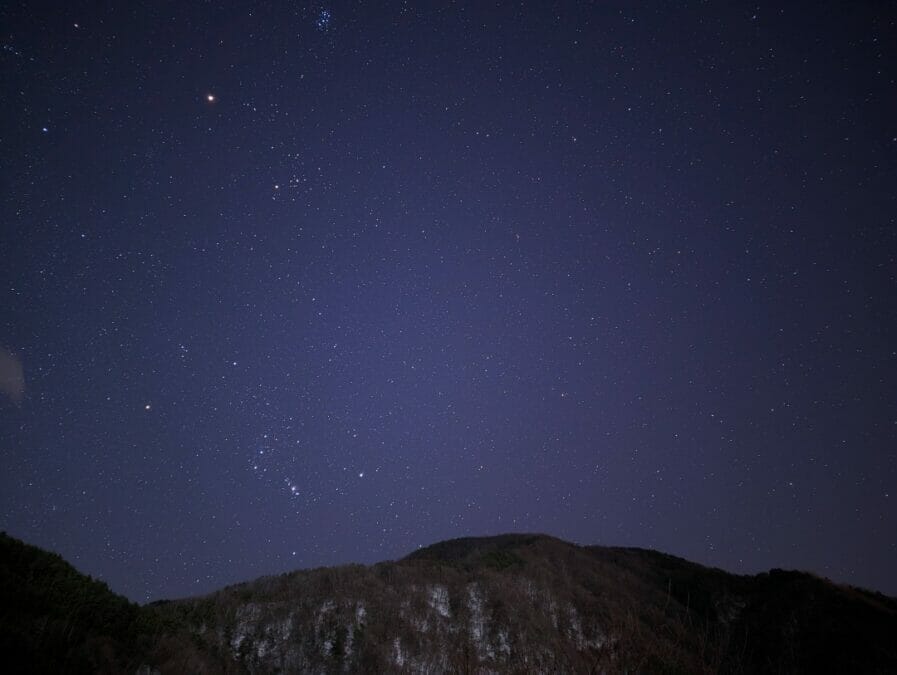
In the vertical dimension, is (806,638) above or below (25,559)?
below

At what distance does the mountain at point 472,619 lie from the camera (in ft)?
42.5

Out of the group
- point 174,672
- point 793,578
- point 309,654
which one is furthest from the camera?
point 793,578

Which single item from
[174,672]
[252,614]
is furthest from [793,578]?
[174,672]

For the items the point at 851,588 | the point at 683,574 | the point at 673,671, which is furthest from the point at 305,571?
the point at 851,588

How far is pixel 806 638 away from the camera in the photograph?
69.2 feet

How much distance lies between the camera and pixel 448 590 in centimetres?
2319

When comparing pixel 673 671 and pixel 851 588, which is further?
pixel 851 588

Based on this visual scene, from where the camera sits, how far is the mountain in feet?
42.5

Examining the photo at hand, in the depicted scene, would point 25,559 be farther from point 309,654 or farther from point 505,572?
point 505,572

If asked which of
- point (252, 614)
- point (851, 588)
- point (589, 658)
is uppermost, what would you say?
point (851, 588)

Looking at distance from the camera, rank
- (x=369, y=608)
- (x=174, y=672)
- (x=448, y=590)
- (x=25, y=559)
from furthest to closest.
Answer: (x=448, y=590) → (x=369, y=608) → (x=174, y=672) → (x=25, y=559)

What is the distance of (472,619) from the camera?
2161 centimetres

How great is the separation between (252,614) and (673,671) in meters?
17.6

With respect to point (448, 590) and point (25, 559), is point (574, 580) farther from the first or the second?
point (25, 559)
